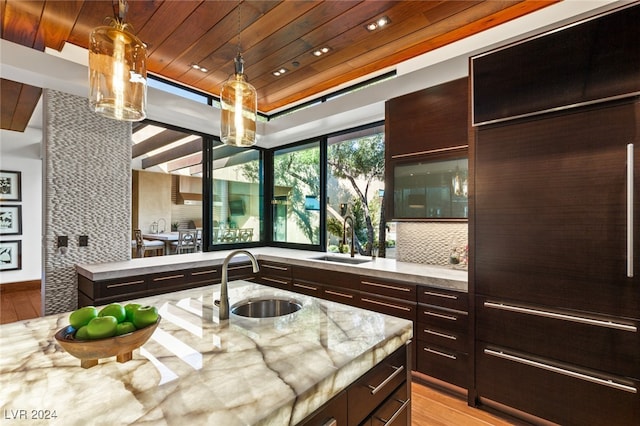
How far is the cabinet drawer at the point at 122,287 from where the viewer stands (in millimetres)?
2651

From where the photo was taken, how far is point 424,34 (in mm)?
2588

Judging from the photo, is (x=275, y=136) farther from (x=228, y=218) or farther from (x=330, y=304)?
(x=330, y=304)

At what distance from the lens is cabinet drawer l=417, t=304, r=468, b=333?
226 centimetres

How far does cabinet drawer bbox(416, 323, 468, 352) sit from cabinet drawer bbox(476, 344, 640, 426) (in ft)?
0.44

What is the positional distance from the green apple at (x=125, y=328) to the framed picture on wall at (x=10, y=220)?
6.79 meters

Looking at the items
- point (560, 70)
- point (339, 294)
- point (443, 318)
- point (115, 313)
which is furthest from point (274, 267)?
point (560, 70)

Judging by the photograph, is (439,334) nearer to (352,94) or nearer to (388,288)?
(388,288)

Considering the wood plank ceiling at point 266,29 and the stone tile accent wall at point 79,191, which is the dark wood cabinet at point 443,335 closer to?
the wood plank ceiling at point 266,29

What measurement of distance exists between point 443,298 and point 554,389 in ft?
2.67

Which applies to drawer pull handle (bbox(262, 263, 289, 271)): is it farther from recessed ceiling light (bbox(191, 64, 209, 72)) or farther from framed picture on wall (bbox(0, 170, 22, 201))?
framed picture on wall (bbox(0, 170, 22, 201))

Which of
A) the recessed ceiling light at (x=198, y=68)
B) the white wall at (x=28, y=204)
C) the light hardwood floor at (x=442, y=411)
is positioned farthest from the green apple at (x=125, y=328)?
the white wall at (x=28, y=204)

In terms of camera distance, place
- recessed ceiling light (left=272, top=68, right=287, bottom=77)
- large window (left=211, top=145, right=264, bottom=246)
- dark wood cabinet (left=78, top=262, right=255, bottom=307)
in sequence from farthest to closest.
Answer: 1. large window (left=211, top=145, right=264, bottom=246)
2. recessed ceiling light (left=272, top=68, right=287, bottom=77)
3. dark wood cabinet (left=78, top=262, right=255, bottom=307)

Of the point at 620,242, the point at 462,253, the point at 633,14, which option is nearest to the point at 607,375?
the point at 620,242

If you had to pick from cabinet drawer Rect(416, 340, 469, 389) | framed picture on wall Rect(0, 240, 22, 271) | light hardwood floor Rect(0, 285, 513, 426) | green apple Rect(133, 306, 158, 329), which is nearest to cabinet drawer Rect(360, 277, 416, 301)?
cabinet drawer Rect(416, 340, 469, 389)
